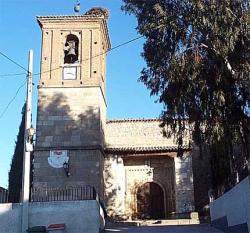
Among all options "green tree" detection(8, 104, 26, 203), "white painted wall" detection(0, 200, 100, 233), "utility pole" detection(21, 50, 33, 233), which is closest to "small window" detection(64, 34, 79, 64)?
"green tree" detection(8, 104, 26, 203)

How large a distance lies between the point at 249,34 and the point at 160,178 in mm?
14407

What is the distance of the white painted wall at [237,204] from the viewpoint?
12.1 metres

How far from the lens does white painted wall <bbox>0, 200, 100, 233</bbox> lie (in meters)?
14.2

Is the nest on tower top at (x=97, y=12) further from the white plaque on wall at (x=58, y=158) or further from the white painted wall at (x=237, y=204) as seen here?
the white painted wall at (x=237, y=204)

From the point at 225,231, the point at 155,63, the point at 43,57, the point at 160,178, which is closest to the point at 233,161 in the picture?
the point at 225,231

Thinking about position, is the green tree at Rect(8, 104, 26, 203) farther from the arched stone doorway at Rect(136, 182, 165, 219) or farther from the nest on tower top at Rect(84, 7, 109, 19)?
the nest on tower top at Rect(84, 7, 109, 19)

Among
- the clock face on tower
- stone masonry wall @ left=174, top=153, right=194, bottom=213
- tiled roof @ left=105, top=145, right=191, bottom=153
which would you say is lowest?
stone masonry wall @ left=174, top=153, right=194, bottom=213

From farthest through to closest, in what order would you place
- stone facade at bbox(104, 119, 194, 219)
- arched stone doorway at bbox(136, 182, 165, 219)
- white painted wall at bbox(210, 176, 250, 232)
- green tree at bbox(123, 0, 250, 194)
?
arched stone doorway at bbox(136, 182, 165, 219) < stone facade at bbox(104, 119, 194, 219) < green tree at bbox(123, 0, 250, 194) < white painted wall at bbox(210, 176, 250, 232)

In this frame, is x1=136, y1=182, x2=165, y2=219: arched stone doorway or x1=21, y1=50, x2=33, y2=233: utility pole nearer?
x1=21, y1=50, x2=33, y2=233: utility pole

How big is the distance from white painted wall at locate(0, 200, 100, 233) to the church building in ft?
23.5

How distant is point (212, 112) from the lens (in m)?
14.9

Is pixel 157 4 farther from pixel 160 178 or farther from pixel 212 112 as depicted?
pixel 160 178

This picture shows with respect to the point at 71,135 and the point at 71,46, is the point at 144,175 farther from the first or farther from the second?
the point at 71,46

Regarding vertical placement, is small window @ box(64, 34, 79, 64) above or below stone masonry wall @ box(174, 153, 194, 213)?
above
